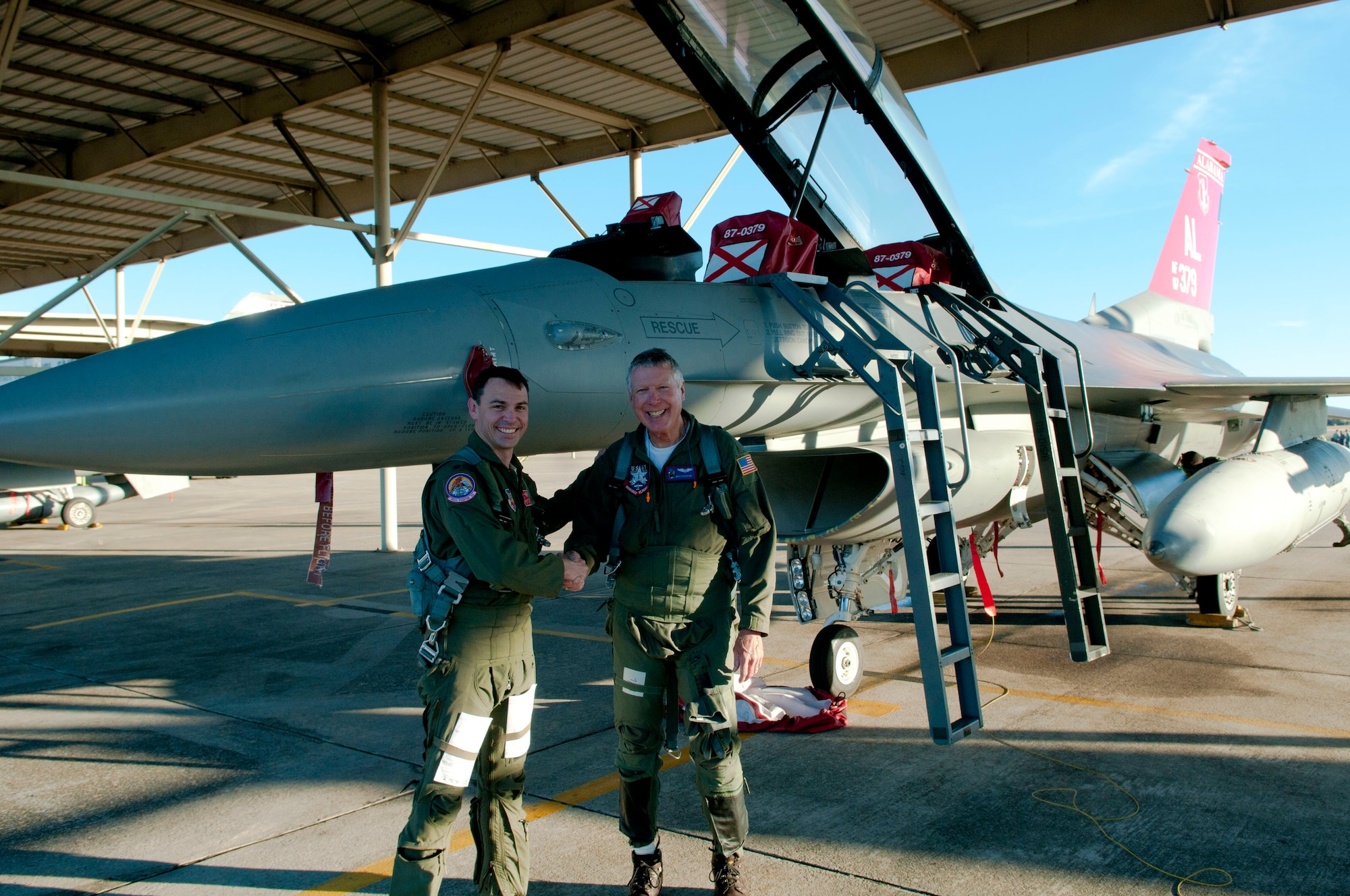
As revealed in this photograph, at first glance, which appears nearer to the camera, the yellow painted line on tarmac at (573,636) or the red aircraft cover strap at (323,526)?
the red aircraft cover strap at (323,526)

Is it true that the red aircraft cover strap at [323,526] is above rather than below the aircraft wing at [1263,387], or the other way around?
below

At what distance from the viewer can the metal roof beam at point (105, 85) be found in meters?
10.7

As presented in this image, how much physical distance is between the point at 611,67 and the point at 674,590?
1015 centimetres

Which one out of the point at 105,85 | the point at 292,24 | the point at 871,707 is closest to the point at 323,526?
the point at 871,707

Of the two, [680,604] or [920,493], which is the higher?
[920,493]

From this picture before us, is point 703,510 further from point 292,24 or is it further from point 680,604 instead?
point 292,24

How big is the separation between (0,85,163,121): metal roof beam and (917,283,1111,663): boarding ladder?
39.1 ft

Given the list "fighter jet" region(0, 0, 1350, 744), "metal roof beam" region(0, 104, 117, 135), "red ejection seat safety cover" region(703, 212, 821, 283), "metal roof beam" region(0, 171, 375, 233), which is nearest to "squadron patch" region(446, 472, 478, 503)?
"fighter jet" region(0, 0, 1350, 744)

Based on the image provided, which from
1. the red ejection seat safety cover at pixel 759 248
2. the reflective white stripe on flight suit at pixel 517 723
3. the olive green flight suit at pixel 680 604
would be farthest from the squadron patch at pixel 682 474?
the red ejection seat safety cover at pixel 759 248

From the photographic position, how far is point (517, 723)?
2.79 m

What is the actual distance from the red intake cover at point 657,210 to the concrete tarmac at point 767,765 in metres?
2.66

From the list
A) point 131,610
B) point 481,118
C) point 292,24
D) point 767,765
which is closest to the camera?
point 767,765

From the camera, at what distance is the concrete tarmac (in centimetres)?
313

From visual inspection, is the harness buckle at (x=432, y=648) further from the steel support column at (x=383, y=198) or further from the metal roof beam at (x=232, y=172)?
the metal roof beam at (x=232, y=172)
